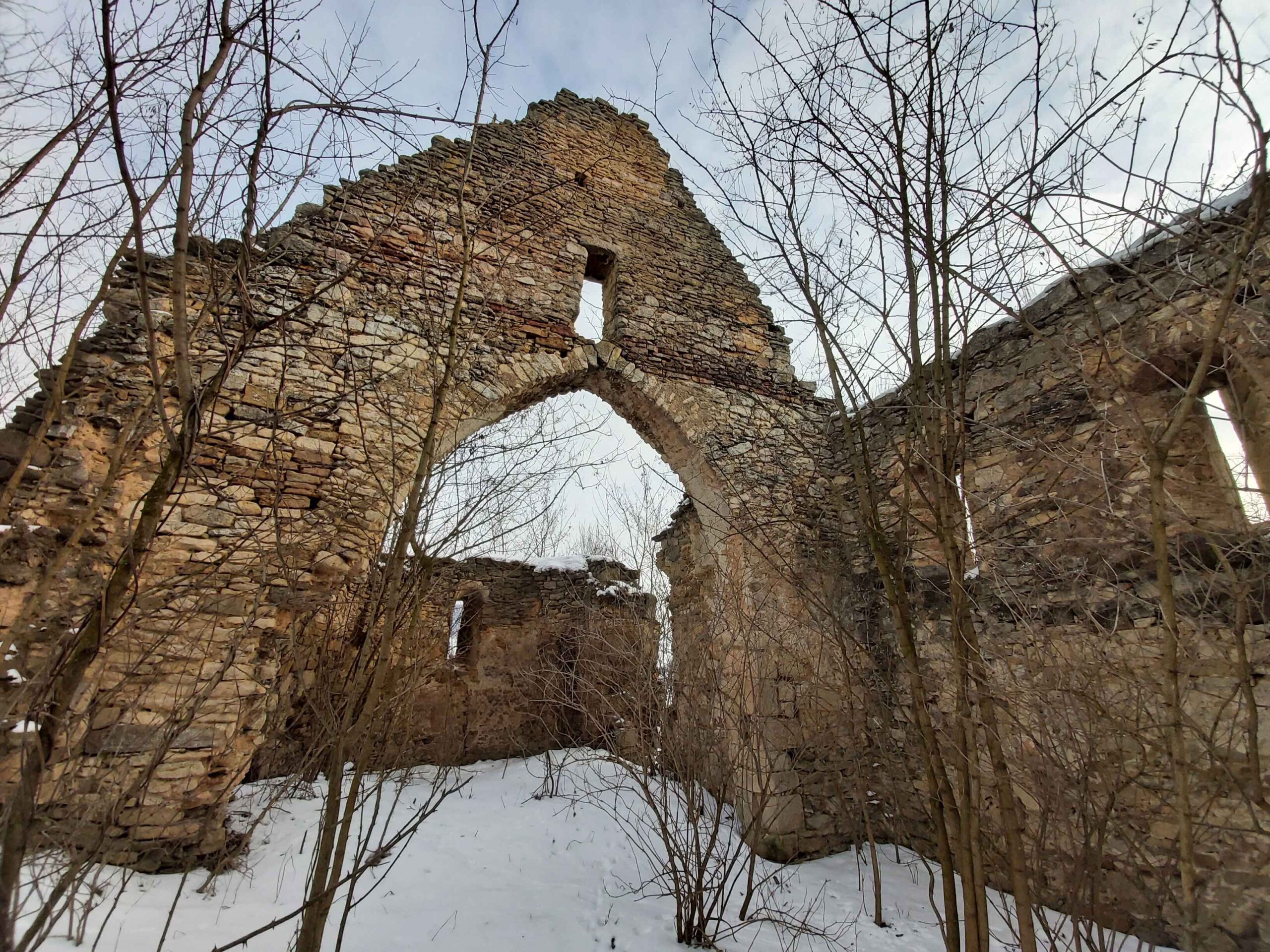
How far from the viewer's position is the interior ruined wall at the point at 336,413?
2244mm

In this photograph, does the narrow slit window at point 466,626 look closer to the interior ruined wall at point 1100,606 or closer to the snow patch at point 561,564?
the snow patch at point 561,564

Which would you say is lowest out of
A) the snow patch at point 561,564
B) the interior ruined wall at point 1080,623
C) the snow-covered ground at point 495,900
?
the snow-covered ground at point 495,900

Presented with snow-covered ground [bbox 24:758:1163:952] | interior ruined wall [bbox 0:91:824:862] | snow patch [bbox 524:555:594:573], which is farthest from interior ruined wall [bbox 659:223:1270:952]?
snow patch [bbox 524:555:594:573]

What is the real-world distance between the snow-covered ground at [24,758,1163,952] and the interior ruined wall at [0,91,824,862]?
0.36 meters

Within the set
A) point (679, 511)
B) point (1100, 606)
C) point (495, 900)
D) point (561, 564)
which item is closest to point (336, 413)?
point (495, 900)

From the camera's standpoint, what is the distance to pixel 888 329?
2168 mm

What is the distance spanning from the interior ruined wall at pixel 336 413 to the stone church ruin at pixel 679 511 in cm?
3

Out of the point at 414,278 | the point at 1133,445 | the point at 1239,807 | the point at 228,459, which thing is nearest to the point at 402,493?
the point at 228,459

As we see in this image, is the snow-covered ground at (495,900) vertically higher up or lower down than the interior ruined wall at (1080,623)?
lower down

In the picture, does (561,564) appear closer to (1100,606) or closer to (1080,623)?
(1100,606)

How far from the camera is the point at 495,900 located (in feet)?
11.8

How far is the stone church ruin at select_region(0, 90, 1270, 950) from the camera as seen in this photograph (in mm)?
2096

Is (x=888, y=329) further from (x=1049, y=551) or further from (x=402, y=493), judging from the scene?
(x=402, y=493)

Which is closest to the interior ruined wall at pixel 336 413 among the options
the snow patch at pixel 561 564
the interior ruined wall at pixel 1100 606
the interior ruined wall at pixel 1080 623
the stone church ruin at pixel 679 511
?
the stone church ruin at pixel 679 511
